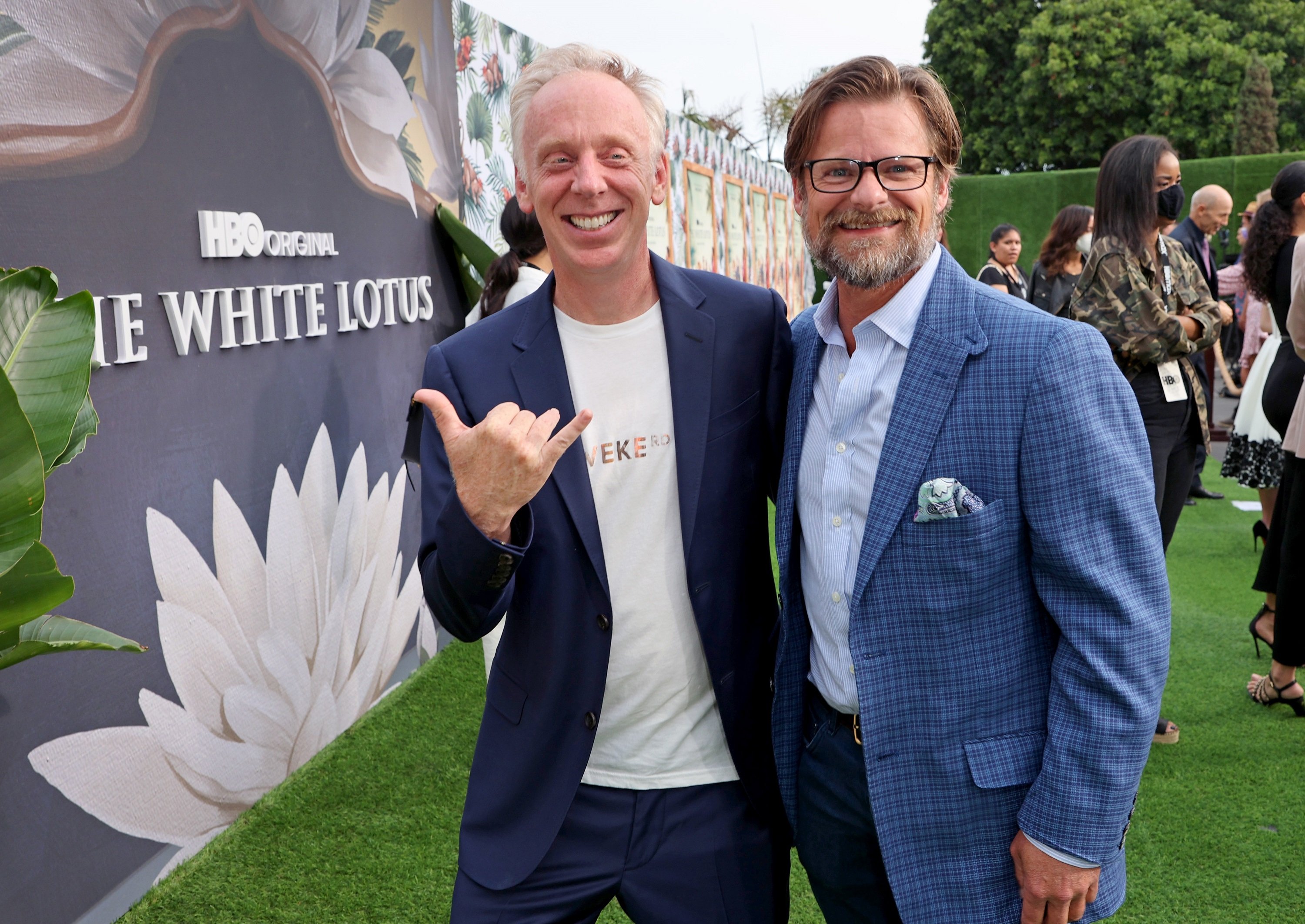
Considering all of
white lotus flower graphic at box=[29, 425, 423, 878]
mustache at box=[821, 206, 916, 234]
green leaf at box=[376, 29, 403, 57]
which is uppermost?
green leaf at box=[376, 29, 403, 57]

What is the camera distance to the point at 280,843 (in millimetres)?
3008

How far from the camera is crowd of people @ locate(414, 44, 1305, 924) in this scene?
4.42 ft

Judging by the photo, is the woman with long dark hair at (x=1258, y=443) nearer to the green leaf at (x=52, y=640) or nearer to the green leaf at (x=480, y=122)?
the green leaf at (x=480, y=122)

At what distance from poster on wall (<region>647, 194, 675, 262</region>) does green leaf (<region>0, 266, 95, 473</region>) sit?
653 centimetres

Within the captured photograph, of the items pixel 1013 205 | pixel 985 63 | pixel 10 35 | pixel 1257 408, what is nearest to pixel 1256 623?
pixel 1257 408

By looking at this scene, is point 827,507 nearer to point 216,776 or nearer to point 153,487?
point 153,487

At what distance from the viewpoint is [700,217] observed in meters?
9.98

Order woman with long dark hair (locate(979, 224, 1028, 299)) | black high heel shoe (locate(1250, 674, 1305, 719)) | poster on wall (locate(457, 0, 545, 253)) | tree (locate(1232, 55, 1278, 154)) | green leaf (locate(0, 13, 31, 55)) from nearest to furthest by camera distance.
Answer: green leaf (locate(0, 13, 31, 55)) → black high heel shoe (locate(1250, 674, 1305, 719)) → poster on wall (locate(457, 0, 545, 253)) → woman with long dark hair (locate(979, 224, 1028, 299)) → tree (locate(1232, 55, 1278, 154))

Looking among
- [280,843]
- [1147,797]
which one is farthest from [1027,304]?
[280,843]

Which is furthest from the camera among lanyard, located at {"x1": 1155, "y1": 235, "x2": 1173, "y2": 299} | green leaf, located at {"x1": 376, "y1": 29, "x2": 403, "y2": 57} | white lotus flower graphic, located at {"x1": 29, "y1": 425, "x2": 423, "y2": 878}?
green leaf, located at {"x1": 376, "y1": 29, "x2": 403, "y2": 57}

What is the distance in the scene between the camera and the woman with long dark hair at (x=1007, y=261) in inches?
291

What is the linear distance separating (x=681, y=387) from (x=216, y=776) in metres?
2.19

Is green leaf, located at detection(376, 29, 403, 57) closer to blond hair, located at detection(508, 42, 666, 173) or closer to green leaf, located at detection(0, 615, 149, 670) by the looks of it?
blond hair, located at detection(508, 42, 666, 173)

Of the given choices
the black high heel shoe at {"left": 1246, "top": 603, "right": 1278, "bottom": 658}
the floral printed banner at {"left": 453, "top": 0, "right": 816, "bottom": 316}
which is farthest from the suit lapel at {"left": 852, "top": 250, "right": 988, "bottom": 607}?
the black high heel shoe at {"left": 1246, "top": 603, "right": 1278, "bottom": 658}
